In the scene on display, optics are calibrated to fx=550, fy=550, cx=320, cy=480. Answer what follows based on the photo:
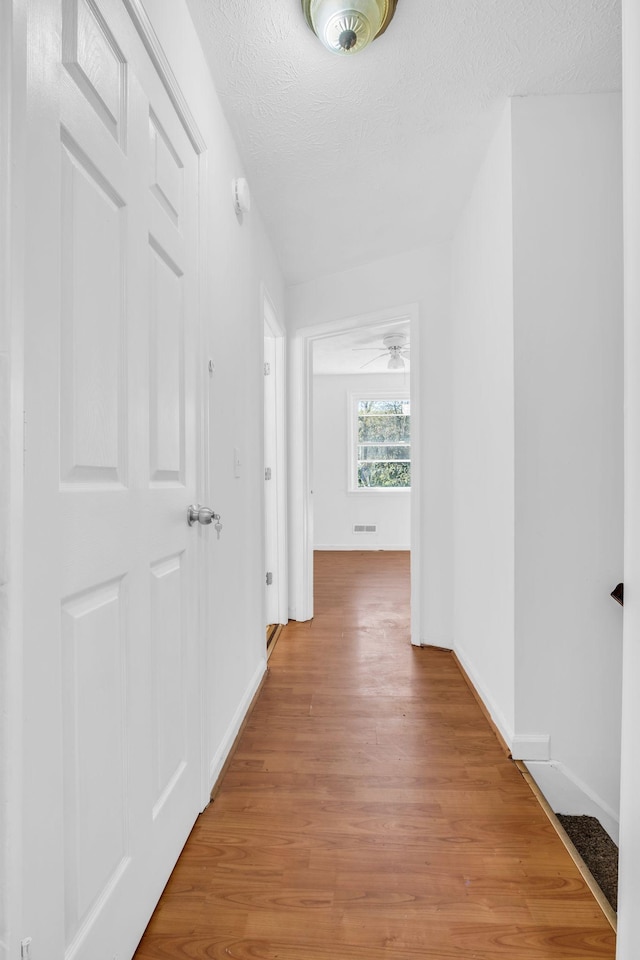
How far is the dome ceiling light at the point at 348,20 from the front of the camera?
1.51 metres

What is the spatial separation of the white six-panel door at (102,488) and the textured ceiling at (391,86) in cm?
55

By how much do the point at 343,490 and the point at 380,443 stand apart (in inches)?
31.3

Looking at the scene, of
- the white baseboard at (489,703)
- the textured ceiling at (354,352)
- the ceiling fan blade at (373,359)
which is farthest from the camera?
the ceiling fan blade at (373,359)

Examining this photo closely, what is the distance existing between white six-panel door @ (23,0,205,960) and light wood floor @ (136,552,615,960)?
18cm

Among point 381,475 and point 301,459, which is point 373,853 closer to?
point 301,459

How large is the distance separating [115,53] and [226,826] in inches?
73.5

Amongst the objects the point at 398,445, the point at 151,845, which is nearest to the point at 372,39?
the point at 151,845

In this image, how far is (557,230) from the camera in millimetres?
1913

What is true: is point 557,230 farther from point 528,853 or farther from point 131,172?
point 528,853

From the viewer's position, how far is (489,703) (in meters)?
2.28

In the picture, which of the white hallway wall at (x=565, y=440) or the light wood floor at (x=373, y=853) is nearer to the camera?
the light wood floor at (x=373, y=853)

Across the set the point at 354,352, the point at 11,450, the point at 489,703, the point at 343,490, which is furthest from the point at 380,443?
the point at 11,450

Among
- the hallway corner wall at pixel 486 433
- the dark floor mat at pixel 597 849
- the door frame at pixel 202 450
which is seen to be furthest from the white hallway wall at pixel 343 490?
the door frame at pixel 202 450

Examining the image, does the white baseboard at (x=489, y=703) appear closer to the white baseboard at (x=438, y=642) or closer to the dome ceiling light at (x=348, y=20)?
the white baseboard at (x=438, y=642)
